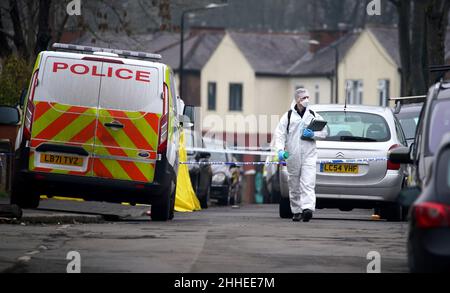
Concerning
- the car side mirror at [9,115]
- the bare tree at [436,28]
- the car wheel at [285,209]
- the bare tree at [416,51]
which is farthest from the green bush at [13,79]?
the bare tree at [416,51]

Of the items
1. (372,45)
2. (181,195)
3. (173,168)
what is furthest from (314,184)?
(372,45)

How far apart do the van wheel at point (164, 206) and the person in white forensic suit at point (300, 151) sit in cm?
157

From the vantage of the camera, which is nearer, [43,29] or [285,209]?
[285,209]

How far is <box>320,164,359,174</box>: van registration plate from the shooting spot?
64.4 ft

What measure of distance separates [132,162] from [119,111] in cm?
68

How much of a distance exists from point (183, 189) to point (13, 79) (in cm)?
454

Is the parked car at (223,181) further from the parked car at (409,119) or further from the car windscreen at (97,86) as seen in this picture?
the car windscreen at (97,86)

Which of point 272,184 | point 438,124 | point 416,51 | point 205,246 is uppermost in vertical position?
point 416,51

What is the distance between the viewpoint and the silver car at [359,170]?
19594mm

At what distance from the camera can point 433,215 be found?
9156 mm

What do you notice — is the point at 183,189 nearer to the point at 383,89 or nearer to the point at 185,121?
the point at 185,121

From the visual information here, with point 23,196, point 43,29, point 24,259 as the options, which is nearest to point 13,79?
point 43,29

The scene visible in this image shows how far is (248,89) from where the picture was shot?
80.4 meters

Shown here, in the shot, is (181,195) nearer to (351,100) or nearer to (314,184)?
(314,184)
